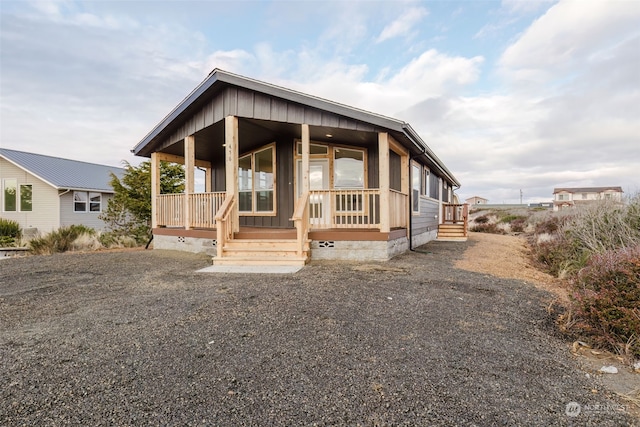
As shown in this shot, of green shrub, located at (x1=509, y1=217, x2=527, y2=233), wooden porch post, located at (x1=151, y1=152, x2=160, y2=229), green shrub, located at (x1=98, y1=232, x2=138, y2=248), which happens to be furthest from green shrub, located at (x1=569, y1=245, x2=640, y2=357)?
green shrub, located at (x1=509, y1=217, x2=527, y2=233)

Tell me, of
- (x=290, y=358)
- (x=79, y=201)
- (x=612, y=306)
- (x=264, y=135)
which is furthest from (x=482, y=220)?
(x=79, y=201)

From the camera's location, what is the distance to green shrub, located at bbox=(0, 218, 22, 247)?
12.9 m

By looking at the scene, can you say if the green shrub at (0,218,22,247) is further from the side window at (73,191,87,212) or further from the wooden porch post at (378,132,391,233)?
the wooden porch post at (378,132,391,233)

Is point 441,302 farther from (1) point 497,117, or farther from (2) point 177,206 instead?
(1) point 497,117

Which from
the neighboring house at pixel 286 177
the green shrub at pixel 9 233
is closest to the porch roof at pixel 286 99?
the neighboring house at pixel 286 177

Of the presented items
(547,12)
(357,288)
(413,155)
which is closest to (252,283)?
(357,288)

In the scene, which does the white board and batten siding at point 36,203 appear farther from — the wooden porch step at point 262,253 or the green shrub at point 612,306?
the green shrub at point 612,306

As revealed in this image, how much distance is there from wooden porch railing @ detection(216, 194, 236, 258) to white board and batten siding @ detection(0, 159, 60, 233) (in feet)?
46.7

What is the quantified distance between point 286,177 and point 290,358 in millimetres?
7229

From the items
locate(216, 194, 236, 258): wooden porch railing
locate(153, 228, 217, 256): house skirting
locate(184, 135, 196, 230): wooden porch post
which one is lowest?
locate(153, 228, 217, 256): house skirting

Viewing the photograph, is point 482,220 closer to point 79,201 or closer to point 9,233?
point 79,201

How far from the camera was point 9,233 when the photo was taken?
45.9ft

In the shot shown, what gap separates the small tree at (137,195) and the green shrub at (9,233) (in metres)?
4.66

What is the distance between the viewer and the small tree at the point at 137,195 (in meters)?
11.6
